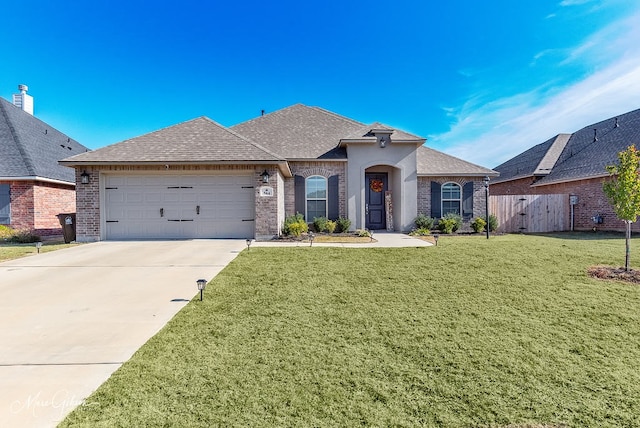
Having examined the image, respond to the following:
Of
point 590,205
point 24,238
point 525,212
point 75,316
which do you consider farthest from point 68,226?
point 590,205

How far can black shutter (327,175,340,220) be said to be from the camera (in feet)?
42.2

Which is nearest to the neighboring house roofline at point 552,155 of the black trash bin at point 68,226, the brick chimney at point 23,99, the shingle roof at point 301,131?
the shingle roof at point 301,131

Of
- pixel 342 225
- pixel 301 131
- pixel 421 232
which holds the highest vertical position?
pixel 301 131

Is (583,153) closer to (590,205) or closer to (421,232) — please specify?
(590,205)

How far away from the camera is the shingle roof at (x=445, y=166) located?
13.5 metres

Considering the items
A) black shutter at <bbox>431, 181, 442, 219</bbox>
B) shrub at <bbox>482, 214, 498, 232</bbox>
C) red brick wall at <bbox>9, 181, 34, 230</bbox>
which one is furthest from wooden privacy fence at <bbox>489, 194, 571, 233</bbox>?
red brick wall at <bbox>9, 181, 34, 230</bbox>

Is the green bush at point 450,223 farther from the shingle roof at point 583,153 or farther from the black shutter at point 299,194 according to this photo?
the shingle roof at point 583,153

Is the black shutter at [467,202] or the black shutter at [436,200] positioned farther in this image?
the black shutter at [467,202]

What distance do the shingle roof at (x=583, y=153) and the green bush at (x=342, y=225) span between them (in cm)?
1202

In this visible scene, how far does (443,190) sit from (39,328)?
14088 mm

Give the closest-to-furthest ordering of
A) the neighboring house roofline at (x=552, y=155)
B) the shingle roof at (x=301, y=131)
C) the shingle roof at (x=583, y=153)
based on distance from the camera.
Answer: the shingle roof at (x=301, y=131)
the shingle roof at (x=583, y=153)
the neighboring house roofline at (x=552, y=155)

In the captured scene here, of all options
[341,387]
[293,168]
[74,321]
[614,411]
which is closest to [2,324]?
[74,321]

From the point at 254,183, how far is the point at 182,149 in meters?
2.80

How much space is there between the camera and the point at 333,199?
12.9 meters
